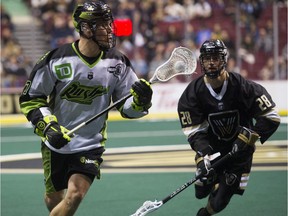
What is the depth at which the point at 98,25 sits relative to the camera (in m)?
5.55

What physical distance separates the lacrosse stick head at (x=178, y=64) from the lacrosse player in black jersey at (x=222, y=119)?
242 millimetres

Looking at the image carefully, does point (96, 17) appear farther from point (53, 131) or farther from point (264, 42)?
point (264, 42)

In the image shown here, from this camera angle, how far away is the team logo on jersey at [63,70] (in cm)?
560

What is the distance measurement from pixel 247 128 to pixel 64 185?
4.69ft

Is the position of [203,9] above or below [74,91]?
below

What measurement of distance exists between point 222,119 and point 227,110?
80 millimetres

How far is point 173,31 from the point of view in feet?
56.5

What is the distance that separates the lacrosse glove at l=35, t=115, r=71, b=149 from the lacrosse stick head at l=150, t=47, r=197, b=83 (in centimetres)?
82

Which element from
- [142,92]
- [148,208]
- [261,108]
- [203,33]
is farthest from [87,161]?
[203,33]

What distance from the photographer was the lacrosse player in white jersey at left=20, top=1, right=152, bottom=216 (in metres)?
5.52

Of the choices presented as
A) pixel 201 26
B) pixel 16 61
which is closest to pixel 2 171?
pixel 16 61

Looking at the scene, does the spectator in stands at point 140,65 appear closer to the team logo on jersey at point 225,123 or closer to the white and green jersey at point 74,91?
the team logo on jersey at point 225,123

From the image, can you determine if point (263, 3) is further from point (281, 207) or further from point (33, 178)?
point (281, 207)

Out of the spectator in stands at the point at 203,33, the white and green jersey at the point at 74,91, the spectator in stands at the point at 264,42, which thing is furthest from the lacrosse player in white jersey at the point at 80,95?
the spectator in stands at the point at 203,33
